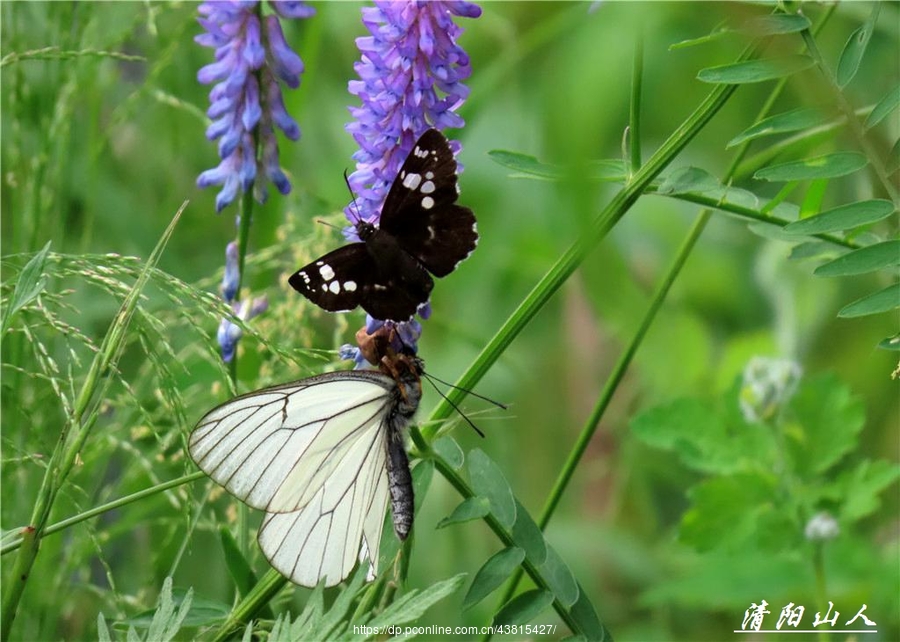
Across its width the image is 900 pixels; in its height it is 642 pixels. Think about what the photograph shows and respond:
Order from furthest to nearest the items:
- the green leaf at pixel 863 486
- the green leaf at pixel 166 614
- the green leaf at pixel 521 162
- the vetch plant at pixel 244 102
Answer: the green leaf at pixel 863 486 < the vetch plant at pixel 244 102 < the green leaf at pixel 521 162 < the green leaf at pixel 166 614

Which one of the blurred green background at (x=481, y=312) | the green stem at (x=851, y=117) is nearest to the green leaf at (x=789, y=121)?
the green stem at (x=851, y=117)

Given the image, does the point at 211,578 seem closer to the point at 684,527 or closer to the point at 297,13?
the point at 684,527

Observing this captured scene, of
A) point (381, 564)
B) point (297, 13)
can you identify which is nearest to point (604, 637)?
point (381, 564)

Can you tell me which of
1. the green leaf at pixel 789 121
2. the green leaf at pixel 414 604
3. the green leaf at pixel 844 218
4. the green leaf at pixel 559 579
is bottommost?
the green leaf at pixel 559 579

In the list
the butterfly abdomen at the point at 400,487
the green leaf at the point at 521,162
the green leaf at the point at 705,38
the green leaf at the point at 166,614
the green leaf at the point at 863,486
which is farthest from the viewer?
the green leaf at the point at 863,486

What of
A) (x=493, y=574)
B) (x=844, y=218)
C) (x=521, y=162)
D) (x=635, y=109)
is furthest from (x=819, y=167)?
(x=493, y=574)

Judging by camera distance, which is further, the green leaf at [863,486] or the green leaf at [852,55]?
the green leaf at [863,486]

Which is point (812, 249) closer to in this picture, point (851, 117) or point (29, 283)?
point (851, 117)

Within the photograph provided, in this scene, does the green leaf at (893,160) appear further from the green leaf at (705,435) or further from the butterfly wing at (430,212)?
the green leaf at (705,435)
